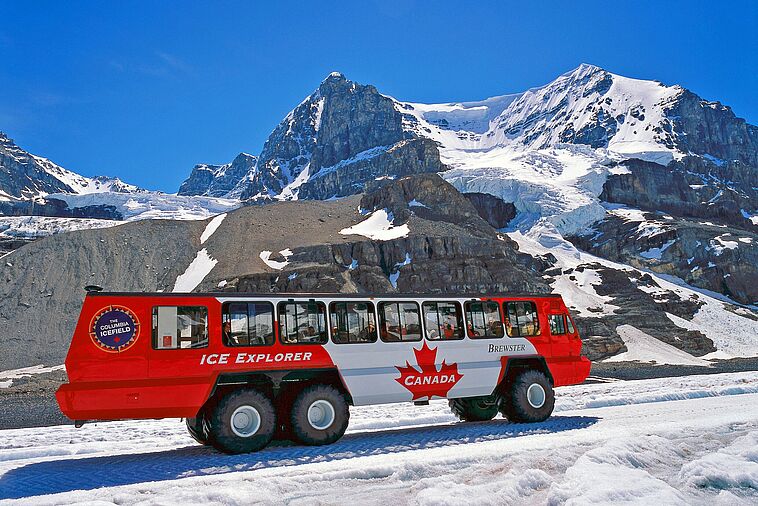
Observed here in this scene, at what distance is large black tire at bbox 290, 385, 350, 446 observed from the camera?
40.5 ft

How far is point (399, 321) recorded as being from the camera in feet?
45.8

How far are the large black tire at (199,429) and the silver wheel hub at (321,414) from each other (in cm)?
217

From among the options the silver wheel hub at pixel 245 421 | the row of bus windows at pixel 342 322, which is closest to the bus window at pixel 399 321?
the row of bus windows at pixel 342 322

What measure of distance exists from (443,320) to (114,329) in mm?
7352

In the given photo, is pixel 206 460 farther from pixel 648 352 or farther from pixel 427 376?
pixel 648 352

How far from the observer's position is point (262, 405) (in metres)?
12.0

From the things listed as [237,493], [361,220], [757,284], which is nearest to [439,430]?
[237,493]

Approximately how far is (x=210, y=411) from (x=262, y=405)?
1014 mm

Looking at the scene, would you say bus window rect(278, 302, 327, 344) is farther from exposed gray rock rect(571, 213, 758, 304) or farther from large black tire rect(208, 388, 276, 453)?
exposed gray rock rect(571, 213, 758, 304)

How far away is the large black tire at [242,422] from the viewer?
38.0 feet

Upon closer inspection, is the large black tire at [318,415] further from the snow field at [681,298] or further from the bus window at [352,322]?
the snow field at [681,298]

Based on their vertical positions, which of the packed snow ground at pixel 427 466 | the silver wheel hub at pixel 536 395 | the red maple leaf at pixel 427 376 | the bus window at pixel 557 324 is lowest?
the packed snow ground at pixel 427 466

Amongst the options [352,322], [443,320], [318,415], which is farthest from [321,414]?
[443,320]

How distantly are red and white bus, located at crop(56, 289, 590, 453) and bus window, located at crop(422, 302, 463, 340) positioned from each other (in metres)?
0.03
